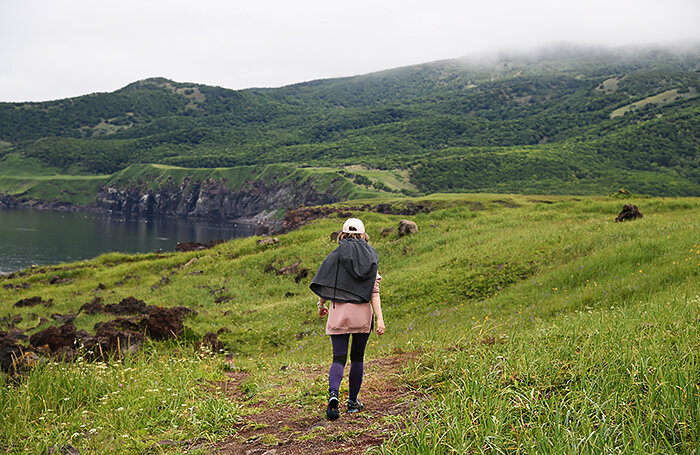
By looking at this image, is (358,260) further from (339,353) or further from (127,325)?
(127,325)

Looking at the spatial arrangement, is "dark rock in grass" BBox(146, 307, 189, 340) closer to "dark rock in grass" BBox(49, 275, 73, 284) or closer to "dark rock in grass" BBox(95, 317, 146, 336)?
"dark rock in grass" BBox(95, 317, 146, 336)

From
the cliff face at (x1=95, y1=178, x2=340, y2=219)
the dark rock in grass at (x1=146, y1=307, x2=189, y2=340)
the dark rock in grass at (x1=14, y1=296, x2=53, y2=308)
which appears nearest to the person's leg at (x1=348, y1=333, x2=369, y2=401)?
the dark rock in grass at (x1=146, y1=307, x2=189, y2=340)

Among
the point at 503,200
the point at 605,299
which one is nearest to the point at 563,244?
the point at 605,299

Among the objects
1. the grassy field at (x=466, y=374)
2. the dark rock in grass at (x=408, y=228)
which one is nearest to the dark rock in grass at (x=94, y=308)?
the grassy field at (x=466, y=374)

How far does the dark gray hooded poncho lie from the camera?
5871mm

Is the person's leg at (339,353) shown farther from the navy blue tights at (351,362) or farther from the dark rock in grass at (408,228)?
the dark rock in grass at (408,228)

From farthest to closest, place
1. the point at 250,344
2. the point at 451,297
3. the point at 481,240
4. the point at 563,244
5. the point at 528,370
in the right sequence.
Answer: the point at 481,240 < the point at 563,244 < the point at 451,297 < the point at 250,344 < the point at 528,370

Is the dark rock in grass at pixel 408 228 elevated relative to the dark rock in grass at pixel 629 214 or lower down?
lower down

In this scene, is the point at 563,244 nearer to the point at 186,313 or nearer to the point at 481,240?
the point at 481,240

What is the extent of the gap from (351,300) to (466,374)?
1664 millimetres

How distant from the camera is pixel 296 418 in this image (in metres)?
5.87

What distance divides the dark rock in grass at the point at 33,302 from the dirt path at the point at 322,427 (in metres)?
27.5

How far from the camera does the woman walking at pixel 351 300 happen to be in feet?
19.2

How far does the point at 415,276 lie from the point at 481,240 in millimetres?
5676
